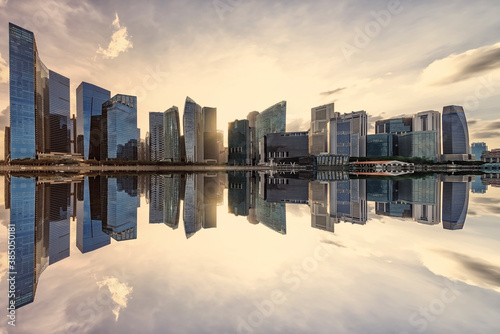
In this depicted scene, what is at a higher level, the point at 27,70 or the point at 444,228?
the point at 27,70

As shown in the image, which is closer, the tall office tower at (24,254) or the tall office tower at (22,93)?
the tall office tower at (24,254)

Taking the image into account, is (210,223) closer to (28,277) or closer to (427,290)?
(28,277)

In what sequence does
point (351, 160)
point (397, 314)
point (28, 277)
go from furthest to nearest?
point (351, 160)
point (28, 277)
point (397, 314)

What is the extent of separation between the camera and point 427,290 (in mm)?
7254

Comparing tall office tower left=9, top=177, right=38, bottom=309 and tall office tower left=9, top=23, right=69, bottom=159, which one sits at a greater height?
tall office tower left=9, top=23, right=69, bottom=159

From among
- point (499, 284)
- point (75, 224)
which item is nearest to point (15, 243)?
point (75, 224)

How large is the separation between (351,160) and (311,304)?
666 feet

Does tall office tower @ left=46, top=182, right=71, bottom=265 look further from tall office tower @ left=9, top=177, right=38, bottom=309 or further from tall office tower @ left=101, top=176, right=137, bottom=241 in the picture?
tall office tower @ left=101, top=176, right=137, bottom=241

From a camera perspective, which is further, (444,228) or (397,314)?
(444,228)

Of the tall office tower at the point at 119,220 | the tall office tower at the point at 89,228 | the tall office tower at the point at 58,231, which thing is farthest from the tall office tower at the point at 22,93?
the tall office tower at the point at 119,220

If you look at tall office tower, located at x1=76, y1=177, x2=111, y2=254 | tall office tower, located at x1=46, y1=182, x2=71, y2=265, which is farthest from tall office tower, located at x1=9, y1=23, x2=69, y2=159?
tall office tower, located at x1=46, y1=182, x2=71, y2=265

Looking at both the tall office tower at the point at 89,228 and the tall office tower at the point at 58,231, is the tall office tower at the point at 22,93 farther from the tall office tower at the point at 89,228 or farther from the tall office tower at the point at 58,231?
the tall office tower at the point at 58,231

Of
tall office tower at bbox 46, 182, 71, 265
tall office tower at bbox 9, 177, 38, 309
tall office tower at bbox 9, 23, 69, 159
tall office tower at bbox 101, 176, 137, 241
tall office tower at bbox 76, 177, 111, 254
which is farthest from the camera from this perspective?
tall office tower at bbox 9, 23, 69, 159

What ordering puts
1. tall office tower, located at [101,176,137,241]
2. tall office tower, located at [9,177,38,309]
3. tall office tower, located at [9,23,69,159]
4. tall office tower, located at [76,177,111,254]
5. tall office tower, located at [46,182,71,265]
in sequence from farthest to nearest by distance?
tall office tower, located at [9,23,69,159] < tall office tower, located at [101,176,137,241] < tall office tower, located at [76,177,111,254] < tall office tower, located at [46,182,71,265] < tall office tower, located at [9,177,38,309]
